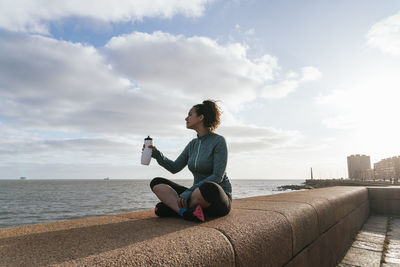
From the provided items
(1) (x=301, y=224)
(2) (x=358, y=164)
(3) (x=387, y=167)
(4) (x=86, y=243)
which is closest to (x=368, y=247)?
(1) (x=301, y=224)

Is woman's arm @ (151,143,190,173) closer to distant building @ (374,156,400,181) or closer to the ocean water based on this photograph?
the ocean water

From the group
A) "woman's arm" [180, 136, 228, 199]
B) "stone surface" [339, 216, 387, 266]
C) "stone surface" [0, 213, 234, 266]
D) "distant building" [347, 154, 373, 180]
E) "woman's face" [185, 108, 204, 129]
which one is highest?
"distant building" [347, 154, 373, 180]

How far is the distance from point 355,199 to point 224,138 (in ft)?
11.9

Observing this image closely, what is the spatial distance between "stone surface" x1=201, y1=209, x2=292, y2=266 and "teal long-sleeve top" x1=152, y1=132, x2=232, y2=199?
0.67 metres

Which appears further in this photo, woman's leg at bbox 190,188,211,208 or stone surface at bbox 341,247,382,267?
stone surface at bbox 341,247,382,267

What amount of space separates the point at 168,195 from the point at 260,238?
104 centimetres

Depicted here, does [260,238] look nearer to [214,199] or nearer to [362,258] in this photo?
[214,199]

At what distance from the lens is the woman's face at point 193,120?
3.01 m

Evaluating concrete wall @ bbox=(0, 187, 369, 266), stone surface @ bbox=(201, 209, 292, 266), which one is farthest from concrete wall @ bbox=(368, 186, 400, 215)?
stone surface @ bbox=(201, 209, 292, 266)

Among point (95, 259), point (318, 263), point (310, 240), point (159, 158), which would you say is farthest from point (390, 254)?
point (95, 259)

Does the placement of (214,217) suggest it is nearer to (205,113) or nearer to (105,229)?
(105,229)

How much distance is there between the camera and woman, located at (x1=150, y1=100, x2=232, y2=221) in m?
2.21

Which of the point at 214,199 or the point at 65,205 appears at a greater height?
the point at 214,199

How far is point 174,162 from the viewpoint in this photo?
3.25 meters
